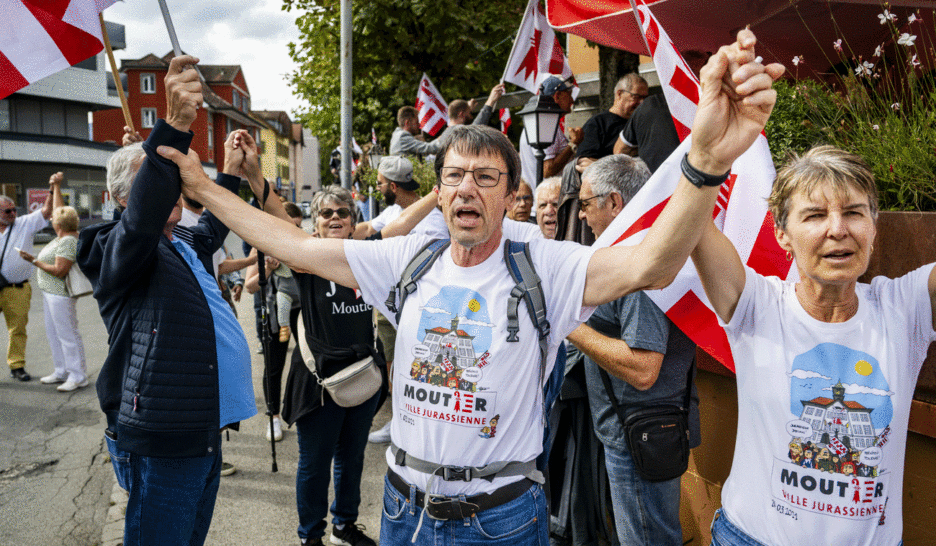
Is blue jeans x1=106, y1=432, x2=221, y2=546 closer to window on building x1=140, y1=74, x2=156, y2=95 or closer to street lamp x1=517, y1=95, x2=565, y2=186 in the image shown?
street lamp x1=517, y1=95, x2=565, y2=186

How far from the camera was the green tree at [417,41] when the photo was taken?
1260 cm

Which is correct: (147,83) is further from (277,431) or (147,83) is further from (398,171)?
(277,431)

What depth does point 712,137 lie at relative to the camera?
1.55 metres

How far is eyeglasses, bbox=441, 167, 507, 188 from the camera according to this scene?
2092mm

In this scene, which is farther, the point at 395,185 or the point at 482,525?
the point at 395,185

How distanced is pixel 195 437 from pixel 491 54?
43.9ft

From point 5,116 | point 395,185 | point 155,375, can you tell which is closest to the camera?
point 155,375

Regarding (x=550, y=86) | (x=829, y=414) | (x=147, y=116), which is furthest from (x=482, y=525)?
(x=147, y=116)

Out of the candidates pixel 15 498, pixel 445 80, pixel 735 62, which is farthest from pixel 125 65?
pixel 735 62

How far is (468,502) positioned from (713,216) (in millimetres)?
1476

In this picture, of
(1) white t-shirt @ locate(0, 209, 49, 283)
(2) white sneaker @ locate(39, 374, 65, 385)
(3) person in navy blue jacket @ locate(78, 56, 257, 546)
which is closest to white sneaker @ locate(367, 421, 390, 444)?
(3) person in navy blue jacket @ locate(78, 56, 257, 546)

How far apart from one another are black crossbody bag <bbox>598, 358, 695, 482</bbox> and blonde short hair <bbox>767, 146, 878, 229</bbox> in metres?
1.08

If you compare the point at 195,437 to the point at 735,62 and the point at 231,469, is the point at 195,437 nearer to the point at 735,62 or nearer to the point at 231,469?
the point at 735,62

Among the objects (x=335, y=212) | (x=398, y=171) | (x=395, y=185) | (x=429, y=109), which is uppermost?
(x=429, y=109)
